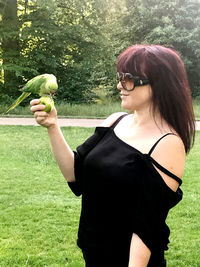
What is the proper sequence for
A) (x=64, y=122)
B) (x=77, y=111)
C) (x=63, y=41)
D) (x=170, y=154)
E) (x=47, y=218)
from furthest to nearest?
(x=63, y=41)
(x=77, y=111)
(x=64, y=122)
(x=47, y=218)
(x=170, y=154)

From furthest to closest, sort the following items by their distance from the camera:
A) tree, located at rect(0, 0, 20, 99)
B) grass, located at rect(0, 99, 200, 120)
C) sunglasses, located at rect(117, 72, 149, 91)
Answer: tree, located at rect(0, 0, 20, 99) < grass, located at rect(0, 99, 200, 120) < sunglasses, located at rect(117, 72, 149, 91)

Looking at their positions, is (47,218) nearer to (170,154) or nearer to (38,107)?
(38,107)

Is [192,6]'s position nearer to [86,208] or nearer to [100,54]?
[100,54]

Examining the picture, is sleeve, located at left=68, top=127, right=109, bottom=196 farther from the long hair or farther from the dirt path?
the dirt path

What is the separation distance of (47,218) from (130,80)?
3.92 metres

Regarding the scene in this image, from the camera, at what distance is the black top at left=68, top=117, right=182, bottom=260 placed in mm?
1811

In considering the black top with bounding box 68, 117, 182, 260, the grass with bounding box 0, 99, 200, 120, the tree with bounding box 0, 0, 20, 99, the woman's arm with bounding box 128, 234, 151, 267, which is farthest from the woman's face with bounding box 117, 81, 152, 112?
the tree with bounding box 0, 0, 20, 99

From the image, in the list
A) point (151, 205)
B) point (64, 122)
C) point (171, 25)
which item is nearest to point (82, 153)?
point (151, 205)

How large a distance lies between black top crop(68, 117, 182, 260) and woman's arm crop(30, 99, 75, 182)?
6 centimetres

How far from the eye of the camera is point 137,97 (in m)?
1.94

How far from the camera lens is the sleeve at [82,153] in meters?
2.18

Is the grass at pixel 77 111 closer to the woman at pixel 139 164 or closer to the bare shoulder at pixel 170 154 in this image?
the woman at pixel 139 164

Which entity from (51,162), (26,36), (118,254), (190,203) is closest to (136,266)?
(118,254)

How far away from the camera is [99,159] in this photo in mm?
2014
